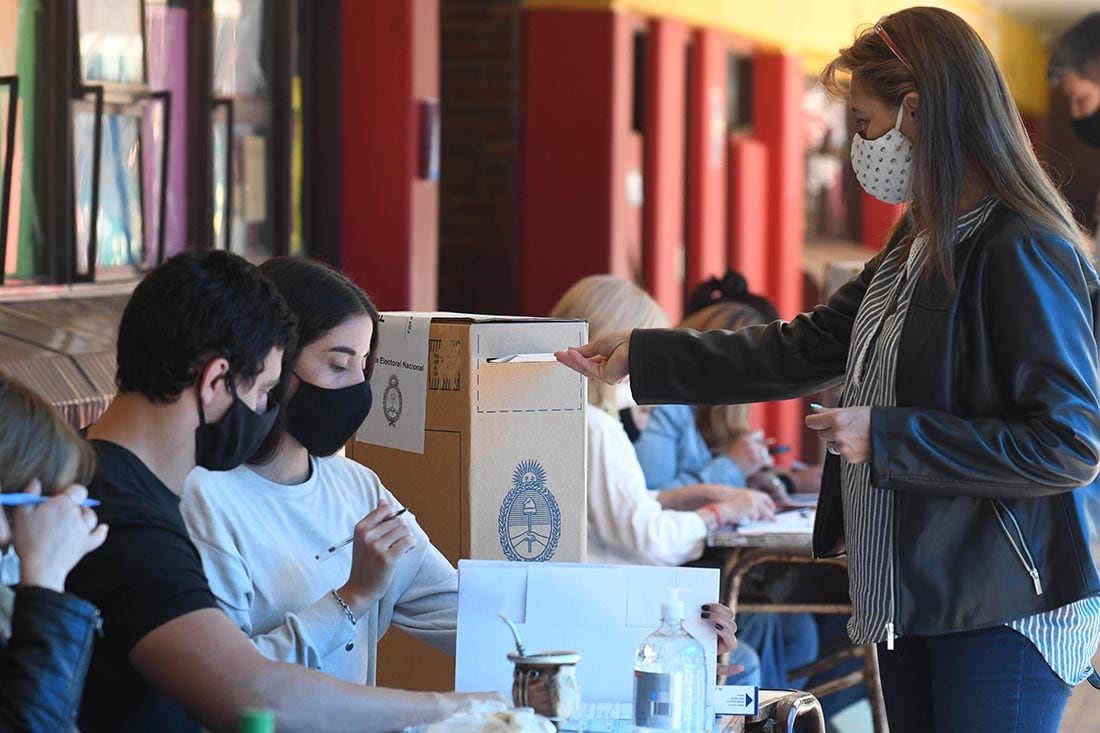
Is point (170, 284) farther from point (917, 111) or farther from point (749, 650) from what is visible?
point (749, 650)

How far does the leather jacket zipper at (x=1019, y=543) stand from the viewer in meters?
2.10

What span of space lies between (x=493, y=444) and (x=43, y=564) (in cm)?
102

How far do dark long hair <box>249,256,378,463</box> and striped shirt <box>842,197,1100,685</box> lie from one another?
750mm

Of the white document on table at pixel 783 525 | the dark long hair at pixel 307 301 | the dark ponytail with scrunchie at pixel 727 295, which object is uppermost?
the dark long hair at pixel 307 301

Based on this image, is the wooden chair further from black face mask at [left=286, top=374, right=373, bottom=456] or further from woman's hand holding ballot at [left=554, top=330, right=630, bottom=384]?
black face mask at [left=286, top=374, right=373, bottom=456]

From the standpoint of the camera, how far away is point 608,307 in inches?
151

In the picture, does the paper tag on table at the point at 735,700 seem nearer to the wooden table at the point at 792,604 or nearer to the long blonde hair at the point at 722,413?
the wooden table at the point at 792,604

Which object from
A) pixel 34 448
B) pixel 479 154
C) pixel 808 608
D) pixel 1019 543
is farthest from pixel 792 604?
pixel 479 154

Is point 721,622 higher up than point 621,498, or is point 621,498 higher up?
point 721,622

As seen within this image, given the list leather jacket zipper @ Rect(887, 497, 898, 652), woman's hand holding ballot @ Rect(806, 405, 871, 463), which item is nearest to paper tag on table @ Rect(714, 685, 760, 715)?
leather jacket zipper @ Rect(887, 497, 898, 652)

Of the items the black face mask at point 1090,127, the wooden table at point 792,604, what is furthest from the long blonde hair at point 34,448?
the black face mask at point 1090,127

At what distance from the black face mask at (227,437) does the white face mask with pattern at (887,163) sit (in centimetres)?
97

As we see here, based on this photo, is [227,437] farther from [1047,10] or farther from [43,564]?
[1047,10]

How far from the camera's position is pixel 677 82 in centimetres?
732
